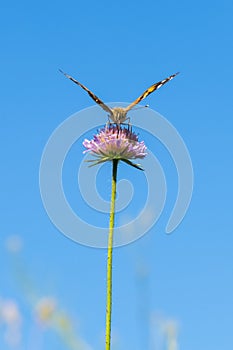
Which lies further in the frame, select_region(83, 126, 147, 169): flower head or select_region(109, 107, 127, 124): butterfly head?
select_region(109, 107, 127, 124): butterfly head

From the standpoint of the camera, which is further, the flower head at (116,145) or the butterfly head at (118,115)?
the butterfly head at (118,115)

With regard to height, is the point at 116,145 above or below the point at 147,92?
below

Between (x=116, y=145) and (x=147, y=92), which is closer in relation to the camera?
(x=116, y=145)

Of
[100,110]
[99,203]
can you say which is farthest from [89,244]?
[100,110]

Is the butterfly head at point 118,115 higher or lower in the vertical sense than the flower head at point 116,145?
higher

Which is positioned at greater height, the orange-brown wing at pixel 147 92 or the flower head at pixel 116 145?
the orange-brown wing at pixel 147 92
